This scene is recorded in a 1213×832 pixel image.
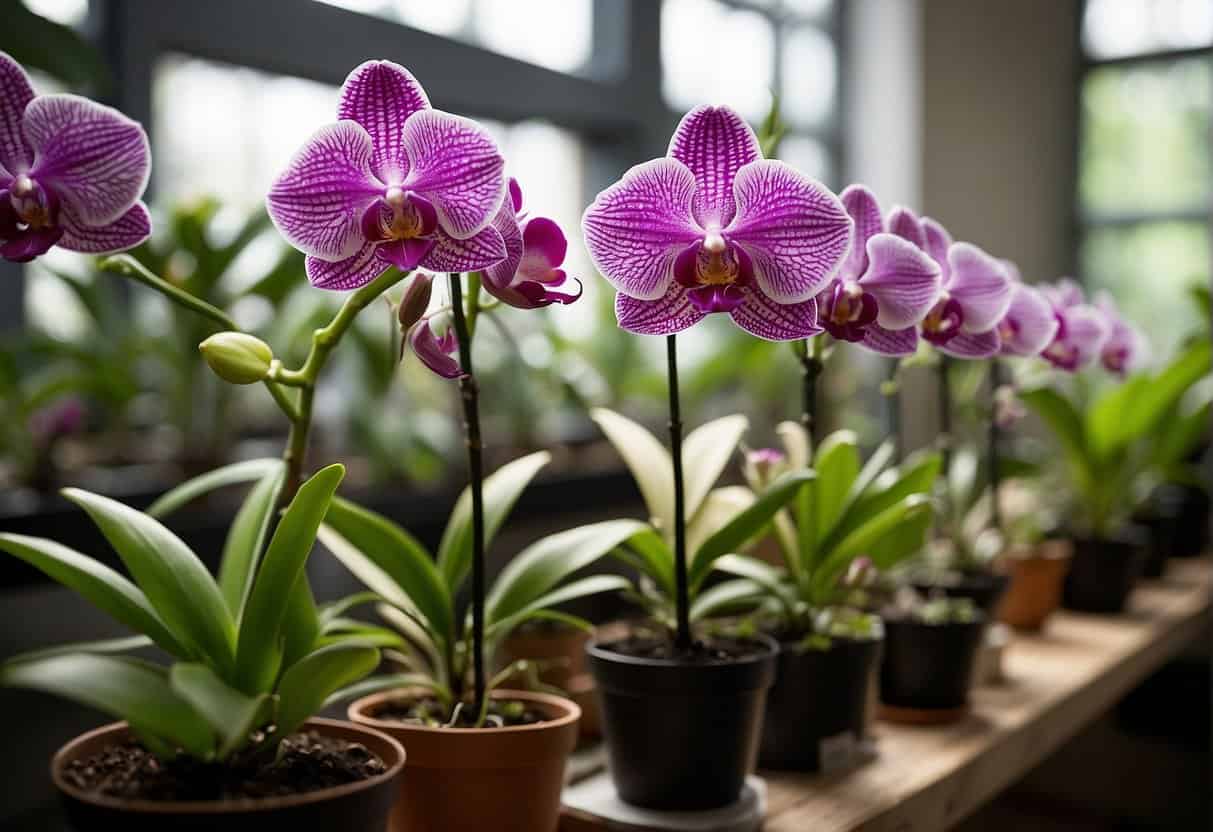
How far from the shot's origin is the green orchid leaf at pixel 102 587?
0.73m

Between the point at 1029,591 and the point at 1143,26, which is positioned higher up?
the point at 1143,26

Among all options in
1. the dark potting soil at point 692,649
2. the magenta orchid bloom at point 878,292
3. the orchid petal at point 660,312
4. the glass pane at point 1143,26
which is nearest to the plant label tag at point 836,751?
the dark potting soil at point 692,649

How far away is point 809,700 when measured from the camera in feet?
3.71

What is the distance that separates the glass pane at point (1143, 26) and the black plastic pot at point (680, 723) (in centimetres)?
385

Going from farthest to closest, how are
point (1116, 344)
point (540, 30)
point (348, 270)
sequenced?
point (540, 30)
point (1116, 344)
point (348, 270)

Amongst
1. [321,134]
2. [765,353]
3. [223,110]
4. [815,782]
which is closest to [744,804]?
[815,782]

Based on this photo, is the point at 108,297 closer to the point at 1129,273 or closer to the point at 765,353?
the point at 765,353

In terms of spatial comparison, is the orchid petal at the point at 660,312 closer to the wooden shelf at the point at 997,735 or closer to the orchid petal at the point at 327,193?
the orchid petal at the point at 327,193

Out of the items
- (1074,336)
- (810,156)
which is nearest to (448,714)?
(1074,336)

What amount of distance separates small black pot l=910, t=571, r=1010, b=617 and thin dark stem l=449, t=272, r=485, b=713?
2.58 feet

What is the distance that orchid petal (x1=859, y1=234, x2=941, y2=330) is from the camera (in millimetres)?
914

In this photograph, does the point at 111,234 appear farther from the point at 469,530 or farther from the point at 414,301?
the point at 469,530

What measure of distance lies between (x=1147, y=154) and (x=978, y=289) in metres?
3.61

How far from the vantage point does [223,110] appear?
91.5 inches
